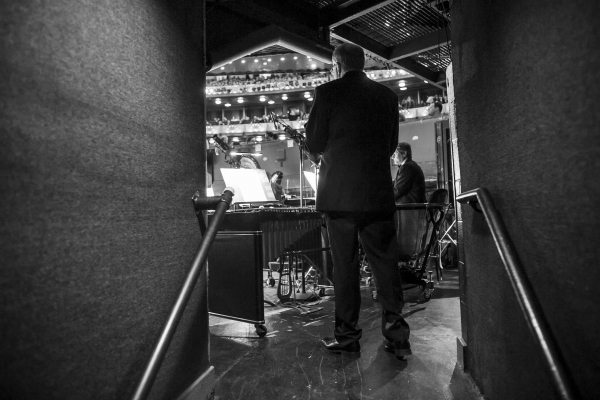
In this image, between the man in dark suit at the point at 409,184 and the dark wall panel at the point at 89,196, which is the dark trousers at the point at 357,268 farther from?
the man in dark suit at the point at 409,184

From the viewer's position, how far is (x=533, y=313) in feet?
2.52

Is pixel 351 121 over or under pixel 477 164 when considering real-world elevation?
over

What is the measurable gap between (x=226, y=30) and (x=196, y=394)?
7.70 ft

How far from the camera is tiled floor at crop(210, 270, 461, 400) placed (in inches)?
69.4

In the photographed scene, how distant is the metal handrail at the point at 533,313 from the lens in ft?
2.14

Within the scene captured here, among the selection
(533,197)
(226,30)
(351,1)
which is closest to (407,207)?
(351,1)

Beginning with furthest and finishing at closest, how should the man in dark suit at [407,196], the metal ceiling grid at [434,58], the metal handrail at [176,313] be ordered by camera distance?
1. the metal ceiling grid at [434,58]
2. the man in dark suit at [407,196]
3. the metal handrail at [176,313]

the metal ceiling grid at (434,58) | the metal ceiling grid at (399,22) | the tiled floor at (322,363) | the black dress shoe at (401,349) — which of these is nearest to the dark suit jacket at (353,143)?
the black dress shoe at (401,349)

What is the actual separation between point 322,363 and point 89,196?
1656 mm

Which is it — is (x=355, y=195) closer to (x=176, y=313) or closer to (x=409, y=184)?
(x=176, y=313)

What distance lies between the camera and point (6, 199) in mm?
759

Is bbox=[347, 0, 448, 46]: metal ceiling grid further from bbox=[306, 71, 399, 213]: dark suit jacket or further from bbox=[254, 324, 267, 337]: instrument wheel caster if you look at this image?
bbox=[254, 324, 267, 337]: instrument wheel caster

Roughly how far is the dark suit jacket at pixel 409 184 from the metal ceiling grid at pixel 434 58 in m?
1.21

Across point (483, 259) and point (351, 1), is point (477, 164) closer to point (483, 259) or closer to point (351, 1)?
point (483, 259)
